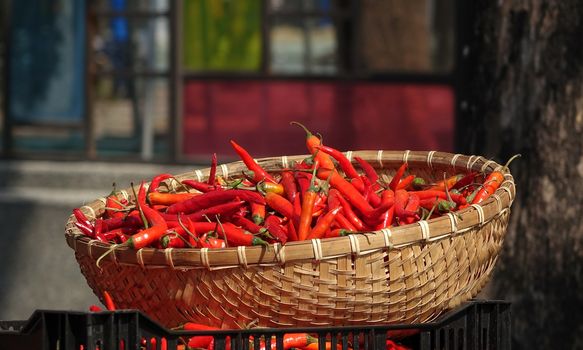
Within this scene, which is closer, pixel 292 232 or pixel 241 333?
pixel 241 333

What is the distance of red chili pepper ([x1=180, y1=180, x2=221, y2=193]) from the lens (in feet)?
12.3

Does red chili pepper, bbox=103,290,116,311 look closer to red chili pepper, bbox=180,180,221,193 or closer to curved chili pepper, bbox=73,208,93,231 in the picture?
curved chili pepper, bbox=73,208,93,231

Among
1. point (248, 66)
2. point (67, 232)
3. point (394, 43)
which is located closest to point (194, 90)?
point (248, 66)

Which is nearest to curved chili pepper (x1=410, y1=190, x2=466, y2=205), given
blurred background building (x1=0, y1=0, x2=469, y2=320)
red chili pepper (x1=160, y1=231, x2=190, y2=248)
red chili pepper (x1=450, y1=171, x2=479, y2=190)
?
red chili pepper (x1=450, y1=171, x2=479, y2=190)

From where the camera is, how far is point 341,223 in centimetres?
347

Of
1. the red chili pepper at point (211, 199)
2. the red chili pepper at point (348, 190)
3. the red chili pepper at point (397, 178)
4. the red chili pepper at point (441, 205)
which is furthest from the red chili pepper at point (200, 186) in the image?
the red chili pepper at point (441, 205)

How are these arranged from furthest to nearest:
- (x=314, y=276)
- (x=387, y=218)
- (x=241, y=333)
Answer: (x=387, y=218)
(x=314, y=276)
(x=241, y=333)

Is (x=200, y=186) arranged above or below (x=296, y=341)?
above

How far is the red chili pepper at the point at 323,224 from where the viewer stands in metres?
3.38

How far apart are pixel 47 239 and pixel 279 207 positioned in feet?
18.2

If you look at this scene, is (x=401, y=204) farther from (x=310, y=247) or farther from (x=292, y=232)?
(x=310, y=247)

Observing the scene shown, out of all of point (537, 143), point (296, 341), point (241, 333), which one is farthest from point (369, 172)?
point (537, 143)

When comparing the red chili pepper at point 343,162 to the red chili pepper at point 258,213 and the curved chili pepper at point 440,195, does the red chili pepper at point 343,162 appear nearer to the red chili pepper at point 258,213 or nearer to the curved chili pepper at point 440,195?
the curved chili pepper at point 440,195

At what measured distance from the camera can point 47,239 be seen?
8.79 meters
